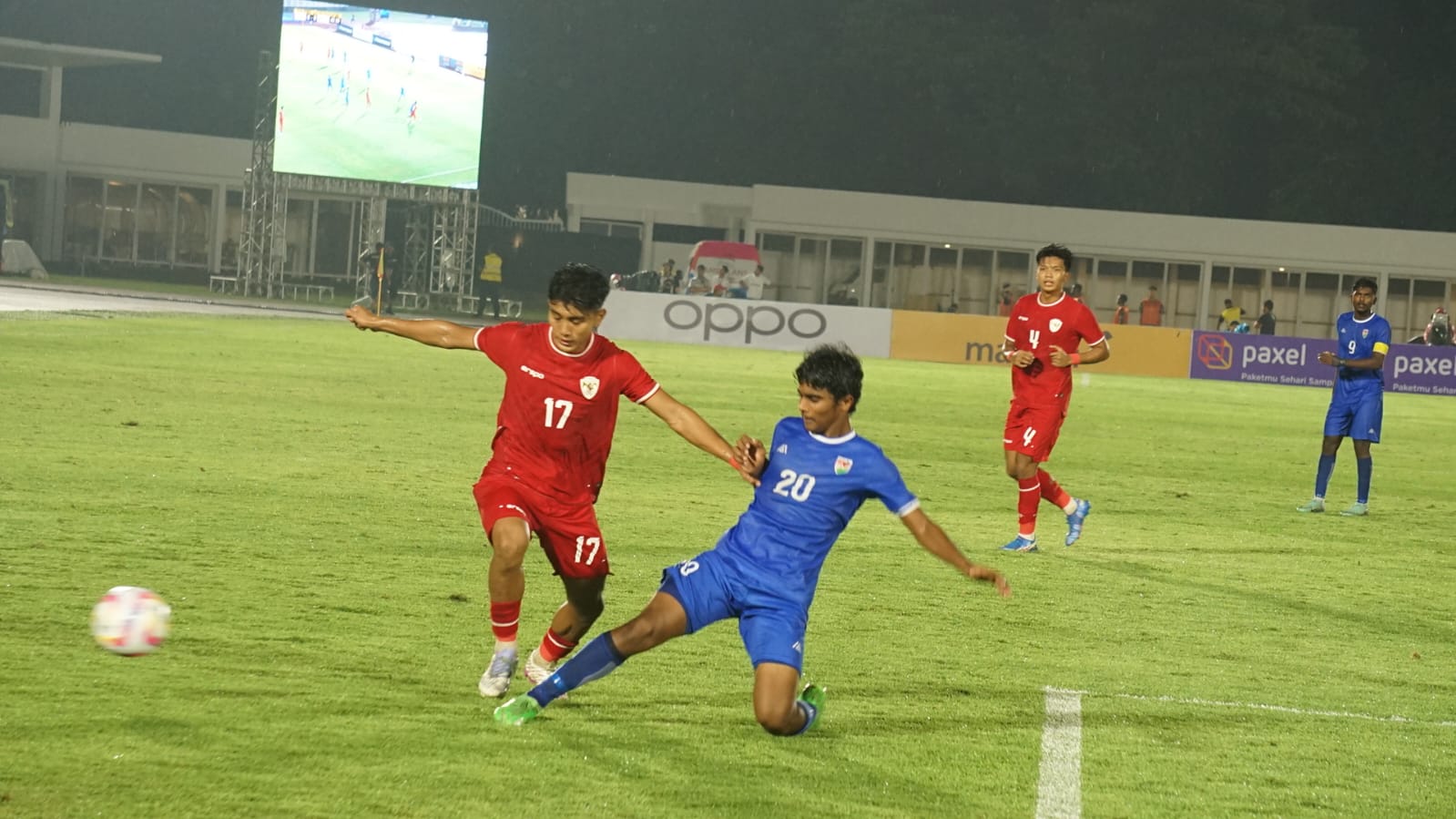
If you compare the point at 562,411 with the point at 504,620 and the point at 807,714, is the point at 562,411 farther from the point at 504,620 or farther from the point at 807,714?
the point at 807,714

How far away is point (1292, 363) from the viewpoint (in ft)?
127

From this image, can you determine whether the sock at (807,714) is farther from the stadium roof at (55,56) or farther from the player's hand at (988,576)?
the stadium roof at (55,56)

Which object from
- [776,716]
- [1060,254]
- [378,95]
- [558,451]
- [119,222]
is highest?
[378,95]

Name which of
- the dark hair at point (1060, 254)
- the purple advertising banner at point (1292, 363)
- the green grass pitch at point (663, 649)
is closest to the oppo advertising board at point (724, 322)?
the purple advertising banner at point (1292, 363)

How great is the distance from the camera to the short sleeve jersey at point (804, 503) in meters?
5.88

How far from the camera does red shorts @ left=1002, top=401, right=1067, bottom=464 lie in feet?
38.4

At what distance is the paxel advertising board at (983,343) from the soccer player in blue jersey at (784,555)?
32.6m

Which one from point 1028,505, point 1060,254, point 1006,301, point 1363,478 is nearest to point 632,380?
point 1028,505

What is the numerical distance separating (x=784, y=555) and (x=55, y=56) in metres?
55.7

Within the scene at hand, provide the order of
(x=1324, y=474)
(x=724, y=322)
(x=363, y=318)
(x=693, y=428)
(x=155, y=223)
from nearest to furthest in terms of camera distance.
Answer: (x=693, y=428)
(x=363, y=318)
(x=1324, y=474)
(x=724, y=322)
(x=155, y=223)

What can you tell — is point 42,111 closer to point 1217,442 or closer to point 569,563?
point 1217,442

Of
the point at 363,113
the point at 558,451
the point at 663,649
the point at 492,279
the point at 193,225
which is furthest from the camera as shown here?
the point at 193,225

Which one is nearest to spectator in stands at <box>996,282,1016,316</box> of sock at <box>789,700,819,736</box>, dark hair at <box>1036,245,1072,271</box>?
dark hair at <box>1036,245,1072,271</box>

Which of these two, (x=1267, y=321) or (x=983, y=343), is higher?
(x=1267, y=321)
